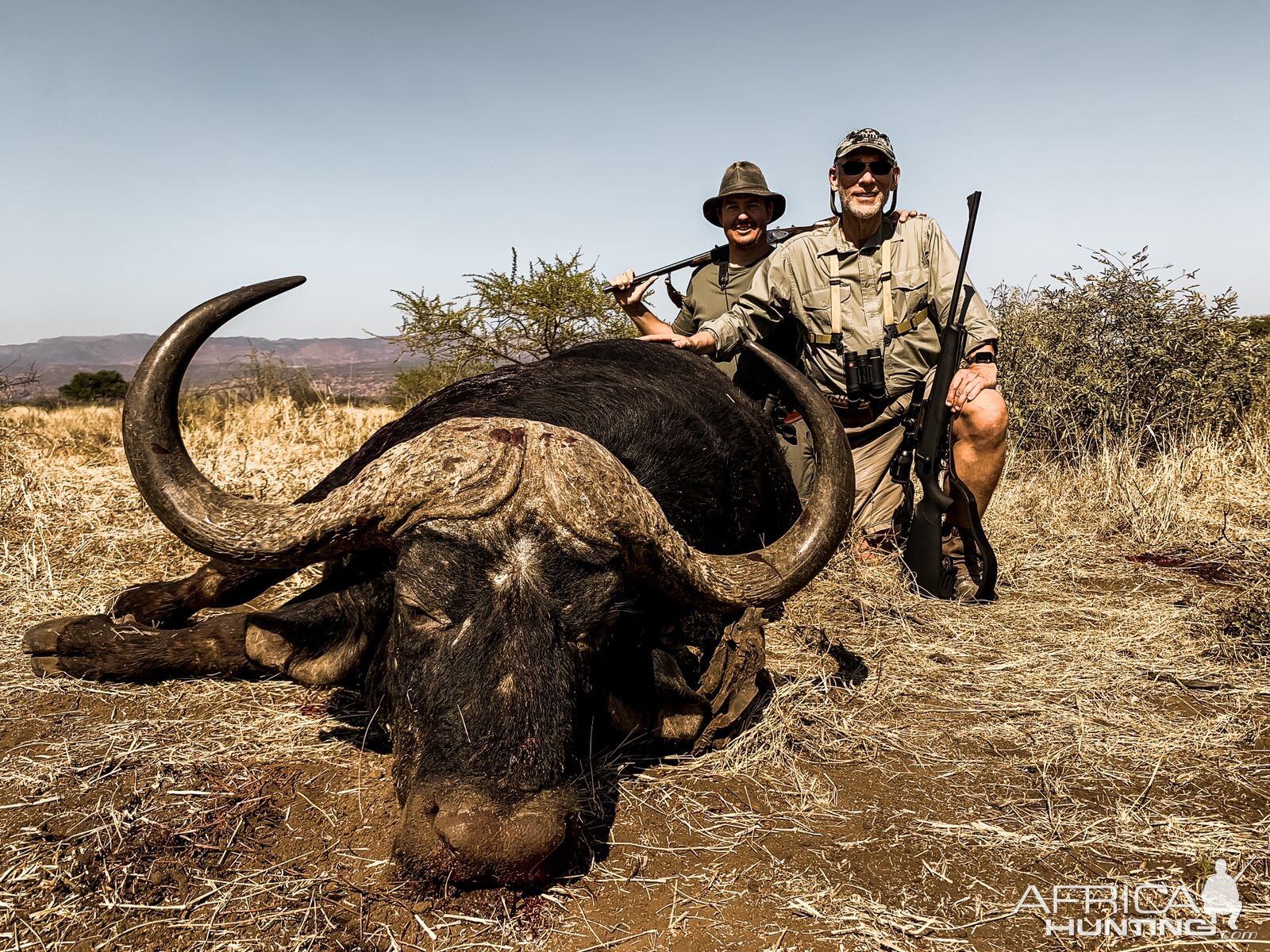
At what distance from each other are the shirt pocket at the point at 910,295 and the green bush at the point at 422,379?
5.96 meters

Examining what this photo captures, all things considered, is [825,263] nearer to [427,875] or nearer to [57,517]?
[427,875]

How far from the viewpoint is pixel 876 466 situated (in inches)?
222

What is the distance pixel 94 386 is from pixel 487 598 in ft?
77.9

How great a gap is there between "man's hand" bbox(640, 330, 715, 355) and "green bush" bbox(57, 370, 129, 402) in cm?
1828

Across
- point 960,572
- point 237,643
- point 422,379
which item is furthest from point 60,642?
point 422,379

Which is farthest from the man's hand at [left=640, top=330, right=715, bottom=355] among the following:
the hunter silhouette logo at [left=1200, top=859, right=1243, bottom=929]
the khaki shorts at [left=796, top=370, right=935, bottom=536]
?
the hunter silhouette logo at [left=1200, top=859, right=1243, bottom=929]

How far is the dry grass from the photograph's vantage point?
204 centimetres

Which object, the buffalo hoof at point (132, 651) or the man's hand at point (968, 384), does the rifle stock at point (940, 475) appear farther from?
the buffalo hoof at point (132, 651)

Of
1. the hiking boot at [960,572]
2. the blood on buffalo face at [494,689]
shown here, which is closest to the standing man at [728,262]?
the hiking boot at [960,572]

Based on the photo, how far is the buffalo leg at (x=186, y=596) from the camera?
3.59 metres

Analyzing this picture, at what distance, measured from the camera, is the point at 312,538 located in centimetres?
240

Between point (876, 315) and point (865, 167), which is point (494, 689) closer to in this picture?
point (876, 315)

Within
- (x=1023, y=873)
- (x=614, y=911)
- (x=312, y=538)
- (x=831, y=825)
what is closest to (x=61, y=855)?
(x=312, y=538)

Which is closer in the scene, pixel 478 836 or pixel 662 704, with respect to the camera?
pixel 478 836
